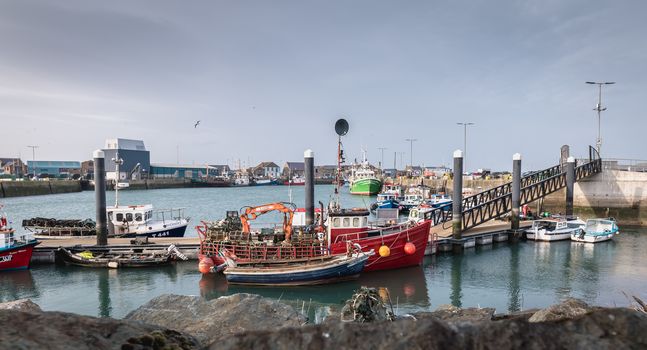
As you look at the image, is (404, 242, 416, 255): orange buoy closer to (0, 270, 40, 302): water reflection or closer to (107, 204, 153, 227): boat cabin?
(0, 270, 40, 302): water reflection

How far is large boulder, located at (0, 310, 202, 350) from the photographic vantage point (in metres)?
2.73

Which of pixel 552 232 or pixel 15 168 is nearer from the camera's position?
pixel 552 232

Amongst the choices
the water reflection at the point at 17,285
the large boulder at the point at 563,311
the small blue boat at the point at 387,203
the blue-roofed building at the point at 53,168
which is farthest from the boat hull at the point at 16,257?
the blue-roofed building at the point at 53,168

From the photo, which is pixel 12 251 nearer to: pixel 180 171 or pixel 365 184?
pixel 365 184

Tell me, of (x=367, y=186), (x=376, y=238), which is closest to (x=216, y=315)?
(x=376, y=238)

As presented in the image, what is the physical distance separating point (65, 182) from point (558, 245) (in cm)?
11621

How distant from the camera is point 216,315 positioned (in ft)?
22.1

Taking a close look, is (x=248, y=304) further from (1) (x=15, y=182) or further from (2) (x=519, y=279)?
(1) (x=15, y=182)

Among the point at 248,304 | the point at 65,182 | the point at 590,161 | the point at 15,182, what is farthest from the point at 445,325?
the point at 65,182

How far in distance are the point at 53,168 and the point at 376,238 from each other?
170283 millimetres

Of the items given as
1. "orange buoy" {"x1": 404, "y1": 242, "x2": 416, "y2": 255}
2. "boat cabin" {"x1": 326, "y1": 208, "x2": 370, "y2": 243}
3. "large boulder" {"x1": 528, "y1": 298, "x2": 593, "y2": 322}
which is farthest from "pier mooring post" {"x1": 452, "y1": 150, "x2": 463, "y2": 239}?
"large boulder" {"x1": 528, "y1": 298, "x2": 593, "y2": 322}

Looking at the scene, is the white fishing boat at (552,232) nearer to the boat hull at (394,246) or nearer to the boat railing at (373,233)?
the boat hull at (394,246)

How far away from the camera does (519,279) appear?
71.8 ft

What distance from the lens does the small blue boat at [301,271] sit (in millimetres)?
19448
